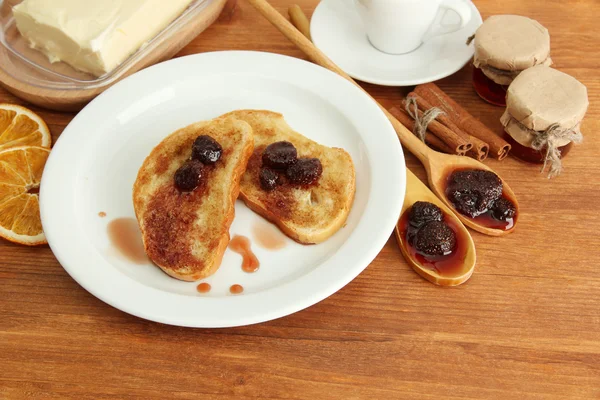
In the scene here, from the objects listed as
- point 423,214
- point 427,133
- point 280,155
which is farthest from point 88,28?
point 423,214

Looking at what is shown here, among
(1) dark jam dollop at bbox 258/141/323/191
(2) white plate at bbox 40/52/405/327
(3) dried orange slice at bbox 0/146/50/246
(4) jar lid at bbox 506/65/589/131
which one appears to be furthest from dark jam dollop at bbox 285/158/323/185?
(3) dried orange slice at bbox 0/146/50/246

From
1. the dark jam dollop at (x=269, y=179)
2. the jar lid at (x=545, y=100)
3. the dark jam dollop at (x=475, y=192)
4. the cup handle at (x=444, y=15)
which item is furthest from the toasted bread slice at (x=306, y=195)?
the cup handle at (x=444, y=15)

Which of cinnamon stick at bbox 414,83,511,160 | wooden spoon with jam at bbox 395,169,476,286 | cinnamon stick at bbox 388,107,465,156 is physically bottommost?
wooden spoon with jam at bbox 395,169,476,286

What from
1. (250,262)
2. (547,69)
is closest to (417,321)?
(250,262)

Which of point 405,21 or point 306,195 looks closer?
point 306,195

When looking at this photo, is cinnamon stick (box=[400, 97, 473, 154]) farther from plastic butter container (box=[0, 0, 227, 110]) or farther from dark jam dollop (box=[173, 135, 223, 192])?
plastic butter container (box=[0, 0, 227, 110])

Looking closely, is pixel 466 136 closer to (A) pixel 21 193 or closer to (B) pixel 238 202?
(B) pixel 238 202
